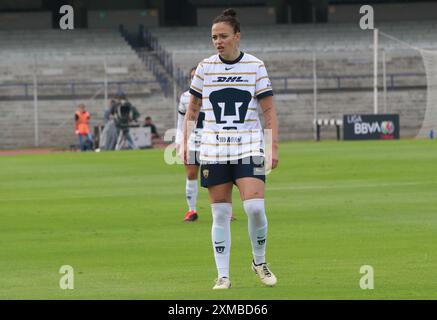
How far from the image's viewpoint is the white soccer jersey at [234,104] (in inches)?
432

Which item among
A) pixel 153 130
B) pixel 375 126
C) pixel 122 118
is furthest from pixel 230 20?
pixel 375 126

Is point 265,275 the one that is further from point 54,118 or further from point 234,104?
point 54,118

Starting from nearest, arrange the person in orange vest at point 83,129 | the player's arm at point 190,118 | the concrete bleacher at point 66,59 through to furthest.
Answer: the player's arm at point 190,118 → the person in orange vest at point 83,129 → the concrete bleacher at point 66,59

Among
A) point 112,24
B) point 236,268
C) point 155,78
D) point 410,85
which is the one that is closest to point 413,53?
point 410,85

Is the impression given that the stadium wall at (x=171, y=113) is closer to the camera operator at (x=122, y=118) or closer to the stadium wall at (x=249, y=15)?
the camera operator at (x=122, y=118)

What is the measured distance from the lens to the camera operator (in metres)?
45.8

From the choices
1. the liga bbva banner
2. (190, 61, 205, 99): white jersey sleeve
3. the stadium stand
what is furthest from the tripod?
(190, 61, 205, 99): white jersey sleeve

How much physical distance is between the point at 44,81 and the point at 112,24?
1069cm

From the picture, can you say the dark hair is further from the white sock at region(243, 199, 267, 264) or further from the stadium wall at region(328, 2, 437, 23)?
the stadium wall at region(328, 2, 437, 23)

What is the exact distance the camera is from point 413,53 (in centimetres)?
5988

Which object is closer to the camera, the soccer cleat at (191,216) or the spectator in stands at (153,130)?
the soccer cleat at (191,216)

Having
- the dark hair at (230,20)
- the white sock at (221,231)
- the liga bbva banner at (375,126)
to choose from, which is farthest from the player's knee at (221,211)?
the liga bbva banner at (375,126)

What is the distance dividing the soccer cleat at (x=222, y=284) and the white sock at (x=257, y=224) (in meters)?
0.46
